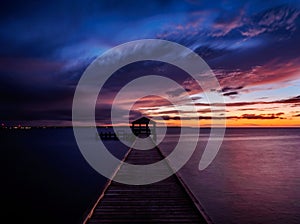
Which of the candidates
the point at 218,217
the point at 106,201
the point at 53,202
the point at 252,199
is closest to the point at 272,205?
the point at 252,199

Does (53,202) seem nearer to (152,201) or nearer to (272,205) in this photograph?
(152,201)

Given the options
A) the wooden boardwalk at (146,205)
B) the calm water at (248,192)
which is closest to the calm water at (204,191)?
the calm water at (248,192)

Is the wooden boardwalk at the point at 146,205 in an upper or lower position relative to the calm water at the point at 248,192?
upper

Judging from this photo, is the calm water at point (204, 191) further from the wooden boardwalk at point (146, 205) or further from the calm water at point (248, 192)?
the wooden boardwalk at point (146, 205)

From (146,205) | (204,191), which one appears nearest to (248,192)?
(204,191)

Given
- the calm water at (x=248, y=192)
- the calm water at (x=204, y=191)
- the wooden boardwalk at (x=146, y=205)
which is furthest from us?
the calm water at (x=204, y=191)

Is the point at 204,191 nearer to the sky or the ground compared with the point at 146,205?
nearer to the ground

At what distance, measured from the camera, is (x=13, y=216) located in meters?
12.4

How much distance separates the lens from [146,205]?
24.0ft

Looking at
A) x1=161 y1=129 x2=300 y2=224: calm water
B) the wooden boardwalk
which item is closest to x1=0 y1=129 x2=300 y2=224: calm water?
x1=161 y1=129 x2=300 y2=224: calm water

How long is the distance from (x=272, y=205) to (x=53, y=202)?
11187 mm

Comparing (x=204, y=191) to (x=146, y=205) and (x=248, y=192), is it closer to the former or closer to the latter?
(x=248, y=192)

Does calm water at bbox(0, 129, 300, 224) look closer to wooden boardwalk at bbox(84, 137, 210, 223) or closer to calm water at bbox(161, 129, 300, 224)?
calm water at bbox(161, 129, 300, 224)

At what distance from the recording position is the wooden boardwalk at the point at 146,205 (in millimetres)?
6293
